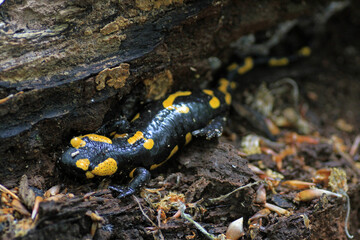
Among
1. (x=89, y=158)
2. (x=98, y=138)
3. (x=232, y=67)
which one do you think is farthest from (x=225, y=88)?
(x=89, y=158)

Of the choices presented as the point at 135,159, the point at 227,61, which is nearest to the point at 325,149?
the point at 227,61

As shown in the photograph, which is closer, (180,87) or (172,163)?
(172,163)

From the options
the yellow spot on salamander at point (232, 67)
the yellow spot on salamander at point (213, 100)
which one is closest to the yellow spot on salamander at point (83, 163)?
the yellow spot on salamander at point (213, 100)

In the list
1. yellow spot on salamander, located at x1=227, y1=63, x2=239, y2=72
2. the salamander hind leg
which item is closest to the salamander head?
the salamander hind leg

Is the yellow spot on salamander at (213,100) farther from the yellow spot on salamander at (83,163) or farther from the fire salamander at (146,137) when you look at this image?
the yellow spot on salamander at (83,163)

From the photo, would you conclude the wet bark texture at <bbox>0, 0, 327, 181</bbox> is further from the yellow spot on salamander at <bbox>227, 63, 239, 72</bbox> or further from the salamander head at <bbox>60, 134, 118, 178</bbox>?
the yellow spot on salamander at <bbox>227, 63, 239, 72</bbox>

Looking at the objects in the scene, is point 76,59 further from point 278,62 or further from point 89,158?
point 278,62

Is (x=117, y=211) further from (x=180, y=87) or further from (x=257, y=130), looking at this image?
(x=257, y=130)
